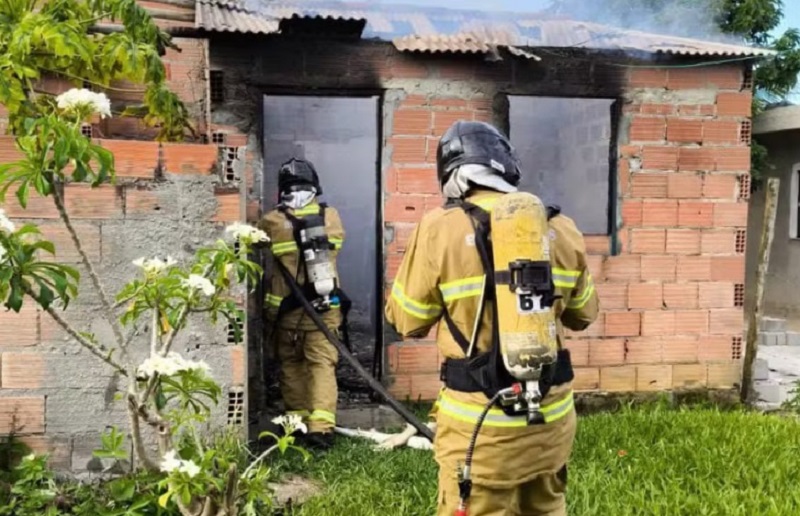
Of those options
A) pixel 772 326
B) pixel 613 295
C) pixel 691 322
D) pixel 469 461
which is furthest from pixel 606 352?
pixel 772 326

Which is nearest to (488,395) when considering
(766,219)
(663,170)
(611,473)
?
(611,473)

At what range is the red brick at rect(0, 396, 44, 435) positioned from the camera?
4098 millimetres

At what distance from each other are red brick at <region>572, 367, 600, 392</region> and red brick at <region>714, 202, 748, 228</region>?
1573 mm

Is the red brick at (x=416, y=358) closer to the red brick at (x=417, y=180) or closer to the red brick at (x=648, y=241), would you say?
the red brick at (x=417, y=180)

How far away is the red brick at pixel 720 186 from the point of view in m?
6.44

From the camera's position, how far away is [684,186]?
6.41m

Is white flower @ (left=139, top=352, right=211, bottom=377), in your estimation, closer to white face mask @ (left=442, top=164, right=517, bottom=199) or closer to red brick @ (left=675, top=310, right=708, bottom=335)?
white face mask @ (left=442, top=164, right=517, bottom=199)

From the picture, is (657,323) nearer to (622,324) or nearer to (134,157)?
(622,324)

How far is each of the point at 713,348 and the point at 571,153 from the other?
2.04 m

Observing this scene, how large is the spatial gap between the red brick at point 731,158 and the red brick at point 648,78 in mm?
723

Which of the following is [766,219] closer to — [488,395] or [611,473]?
[611,473]

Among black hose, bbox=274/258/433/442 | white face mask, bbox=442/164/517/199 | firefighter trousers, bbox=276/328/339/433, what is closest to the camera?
white face mask, bbox=442/164/517/199

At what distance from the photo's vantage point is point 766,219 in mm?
6625

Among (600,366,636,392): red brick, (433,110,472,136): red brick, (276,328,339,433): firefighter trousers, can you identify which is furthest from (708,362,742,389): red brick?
(276,328,339,433): firefighter trousers
